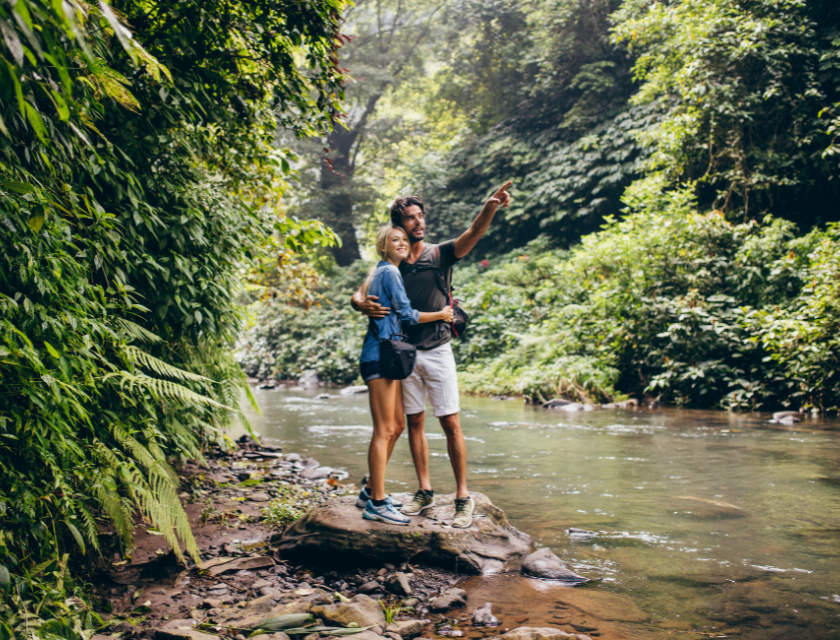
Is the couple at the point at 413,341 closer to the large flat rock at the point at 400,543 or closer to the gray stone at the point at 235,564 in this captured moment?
the large flat rock at the point at 400,543

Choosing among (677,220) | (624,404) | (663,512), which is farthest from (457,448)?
(677,220)

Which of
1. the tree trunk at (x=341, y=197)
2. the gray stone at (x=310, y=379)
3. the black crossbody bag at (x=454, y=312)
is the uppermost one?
the tree trunk at (x=341, y=197)

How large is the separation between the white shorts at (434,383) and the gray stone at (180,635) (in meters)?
1.95

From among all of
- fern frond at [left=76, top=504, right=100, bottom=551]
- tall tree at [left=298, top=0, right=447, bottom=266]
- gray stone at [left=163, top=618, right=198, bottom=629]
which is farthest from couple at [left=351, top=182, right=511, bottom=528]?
tall tree at [left=298, top=0, right=447, bottom=266]

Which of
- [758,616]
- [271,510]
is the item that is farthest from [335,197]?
A: [758,616]

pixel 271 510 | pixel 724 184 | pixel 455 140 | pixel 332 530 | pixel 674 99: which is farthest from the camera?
pixel 455 140

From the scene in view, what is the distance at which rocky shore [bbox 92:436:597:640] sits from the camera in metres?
2.78

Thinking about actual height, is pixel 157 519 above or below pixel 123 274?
below

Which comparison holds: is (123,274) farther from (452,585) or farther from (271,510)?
(452,585)

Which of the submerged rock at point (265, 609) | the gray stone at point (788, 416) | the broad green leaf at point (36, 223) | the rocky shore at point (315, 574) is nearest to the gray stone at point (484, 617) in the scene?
the rocky shore at point (315, 574)

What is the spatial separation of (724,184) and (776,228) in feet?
8.45

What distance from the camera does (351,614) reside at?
2.83 meters

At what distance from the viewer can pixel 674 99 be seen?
15.5m

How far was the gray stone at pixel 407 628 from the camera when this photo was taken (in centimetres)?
277
